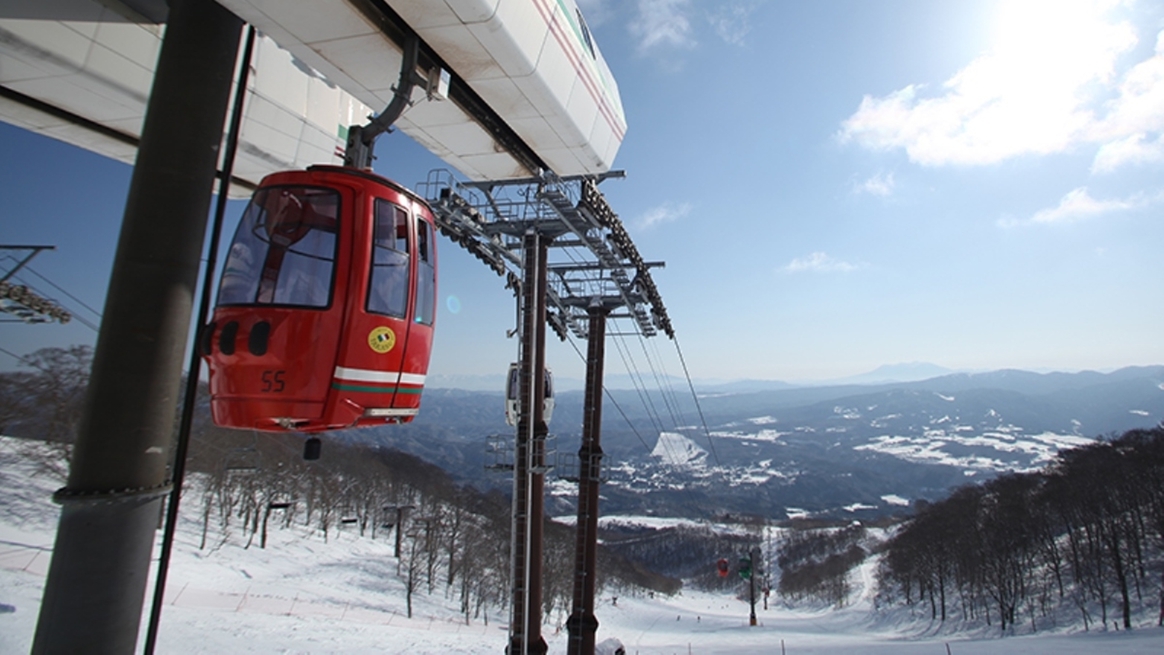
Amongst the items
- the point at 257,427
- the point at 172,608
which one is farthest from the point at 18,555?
the point at 257,427

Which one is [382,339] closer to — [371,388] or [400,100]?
[371,388]

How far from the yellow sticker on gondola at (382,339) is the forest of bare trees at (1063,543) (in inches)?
2389

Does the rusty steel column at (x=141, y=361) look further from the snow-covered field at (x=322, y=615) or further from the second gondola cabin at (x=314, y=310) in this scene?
the snow-covered field at (x=322, y=615)

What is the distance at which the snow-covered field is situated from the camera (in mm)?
25016

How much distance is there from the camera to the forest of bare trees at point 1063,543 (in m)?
49.8

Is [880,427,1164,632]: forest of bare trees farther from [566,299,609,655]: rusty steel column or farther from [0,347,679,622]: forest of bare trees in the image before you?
[566,299,609,655]: rusty steel column

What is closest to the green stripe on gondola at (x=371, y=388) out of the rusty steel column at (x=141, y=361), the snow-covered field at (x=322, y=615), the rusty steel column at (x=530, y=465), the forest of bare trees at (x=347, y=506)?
the rusty steel column at (x=141, y=361)

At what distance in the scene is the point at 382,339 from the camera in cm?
416

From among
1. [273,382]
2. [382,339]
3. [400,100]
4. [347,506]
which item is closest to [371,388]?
[382,339]

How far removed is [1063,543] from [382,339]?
8395 cm

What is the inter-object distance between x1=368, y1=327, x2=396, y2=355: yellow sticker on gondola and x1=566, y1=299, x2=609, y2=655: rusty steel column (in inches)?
549

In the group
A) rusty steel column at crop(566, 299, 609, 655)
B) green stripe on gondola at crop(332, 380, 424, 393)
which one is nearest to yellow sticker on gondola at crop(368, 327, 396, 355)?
green stripe on gondola at crop(332, 380, 424, 393)

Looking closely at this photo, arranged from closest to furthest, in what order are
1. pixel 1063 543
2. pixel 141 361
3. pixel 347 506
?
pixel 141 361
pixel 1063 543
pixel 347 506

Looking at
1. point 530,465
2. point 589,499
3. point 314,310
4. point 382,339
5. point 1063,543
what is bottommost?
point 1063,543
